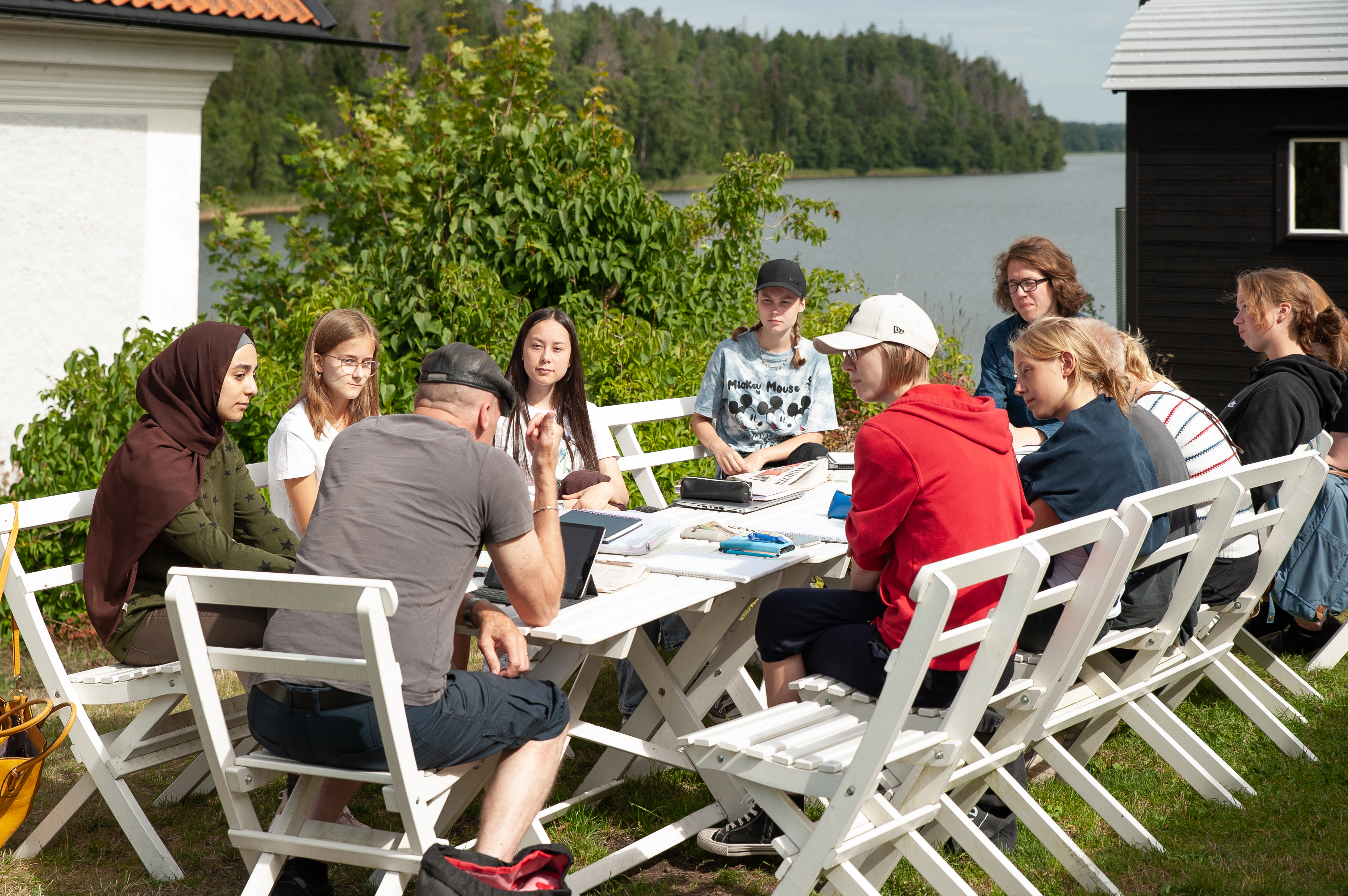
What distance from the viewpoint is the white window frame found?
44.2 feet

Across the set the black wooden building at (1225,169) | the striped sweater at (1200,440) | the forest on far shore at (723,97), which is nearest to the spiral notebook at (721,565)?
the striped sweater at (1200,440)

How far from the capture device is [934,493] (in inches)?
107

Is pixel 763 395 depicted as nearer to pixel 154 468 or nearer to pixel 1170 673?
pixel 1170 673

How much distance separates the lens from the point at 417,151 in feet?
28.7

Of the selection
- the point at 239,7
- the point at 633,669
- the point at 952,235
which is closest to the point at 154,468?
the point at 633,669

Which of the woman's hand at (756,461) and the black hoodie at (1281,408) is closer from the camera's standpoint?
the black hoodie at (1281,408)

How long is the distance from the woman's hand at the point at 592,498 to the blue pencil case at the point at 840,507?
0.79m

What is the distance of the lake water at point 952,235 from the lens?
14.2 metres

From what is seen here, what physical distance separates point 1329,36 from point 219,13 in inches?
490

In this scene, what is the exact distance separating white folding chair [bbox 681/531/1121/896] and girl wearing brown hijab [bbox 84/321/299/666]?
54.7 inches

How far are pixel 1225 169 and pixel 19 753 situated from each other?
46.7 ft

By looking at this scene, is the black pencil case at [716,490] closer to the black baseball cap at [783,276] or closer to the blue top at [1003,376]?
the black baseball cap at [783,276]

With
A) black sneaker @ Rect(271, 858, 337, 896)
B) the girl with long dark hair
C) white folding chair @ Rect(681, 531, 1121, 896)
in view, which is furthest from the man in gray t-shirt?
the girl with long dark hair

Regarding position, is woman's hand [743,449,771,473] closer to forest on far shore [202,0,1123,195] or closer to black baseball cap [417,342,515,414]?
black baseball cap [417,342,515,414]
